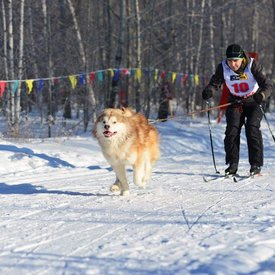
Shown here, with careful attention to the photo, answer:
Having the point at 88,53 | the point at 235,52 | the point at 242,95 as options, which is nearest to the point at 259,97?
the point at 242,95

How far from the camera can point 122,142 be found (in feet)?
17.4

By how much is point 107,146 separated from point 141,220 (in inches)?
54.2

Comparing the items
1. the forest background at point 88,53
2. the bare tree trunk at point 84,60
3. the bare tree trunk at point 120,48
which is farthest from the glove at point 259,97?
the bare tree trunk at point 84,60

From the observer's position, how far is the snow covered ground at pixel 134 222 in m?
2.96

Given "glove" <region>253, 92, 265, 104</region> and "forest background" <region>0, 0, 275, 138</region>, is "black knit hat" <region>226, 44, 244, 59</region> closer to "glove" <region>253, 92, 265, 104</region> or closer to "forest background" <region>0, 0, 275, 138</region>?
"glove" <region>253, 92, 265, 104</region>

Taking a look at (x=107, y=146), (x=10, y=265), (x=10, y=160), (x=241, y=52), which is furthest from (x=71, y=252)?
(x=10, y=160)

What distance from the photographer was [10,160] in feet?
26.1

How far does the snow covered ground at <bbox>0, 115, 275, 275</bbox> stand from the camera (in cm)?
296

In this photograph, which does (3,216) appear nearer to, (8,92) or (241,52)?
(241,52)

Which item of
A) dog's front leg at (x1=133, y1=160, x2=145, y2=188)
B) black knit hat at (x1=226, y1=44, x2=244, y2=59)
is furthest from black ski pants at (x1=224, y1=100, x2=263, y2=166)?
dog's front leg at (x1=133, y1=160, x2=145, y2=188)

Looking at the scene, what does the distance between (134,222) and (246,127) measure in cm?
301

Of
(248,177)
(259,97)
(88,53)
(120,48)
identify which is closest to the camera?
(259,97)

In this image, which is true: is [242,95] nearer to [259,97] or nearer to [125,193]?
[259,97]

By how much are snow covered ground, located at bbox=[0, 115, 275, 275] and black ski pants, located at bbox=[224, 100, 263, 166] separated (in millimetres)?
397
